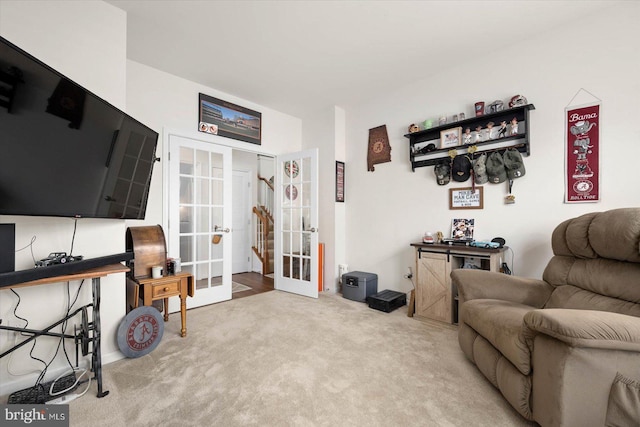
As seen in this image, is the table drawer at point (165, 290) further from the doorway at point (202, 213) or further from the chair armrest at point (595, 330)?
the chair armrest at point (595, 330)

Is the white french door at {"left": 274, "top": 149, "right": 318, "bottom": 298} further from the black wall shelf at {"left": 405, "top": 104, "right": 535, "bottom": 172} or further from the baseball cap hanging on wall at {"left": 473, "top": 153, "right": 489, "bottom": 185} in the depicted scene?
the baseball cap hanging on wall at {"left": 473, "top": 153, "right": 489, "bottom": 185}

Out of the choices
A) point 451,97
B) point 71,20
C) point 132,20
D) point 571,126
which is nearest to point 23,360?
point 71,20

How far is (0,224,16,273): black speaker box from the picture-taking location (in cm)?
144

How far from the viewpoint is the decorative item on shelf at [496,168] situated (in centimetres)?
257

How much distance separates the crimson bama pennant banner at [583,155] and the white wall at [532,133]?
A: 40 millimetres

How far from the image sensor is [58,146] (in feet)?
4.66

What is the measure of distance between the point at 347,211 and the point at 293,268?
1.16 meters

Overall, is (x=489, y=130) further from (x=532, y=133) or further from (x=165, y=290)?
(x=165, y=290)

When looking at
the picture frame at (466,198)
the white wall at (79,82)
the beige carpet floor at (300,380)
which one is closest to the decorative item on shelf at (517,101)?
the picture frame at (466,198)

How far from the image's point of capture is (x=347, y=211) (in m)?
4.02

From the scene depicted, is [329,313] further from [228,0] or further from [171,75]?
[171,75]

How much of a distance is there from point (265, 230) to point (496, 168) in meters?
3.80

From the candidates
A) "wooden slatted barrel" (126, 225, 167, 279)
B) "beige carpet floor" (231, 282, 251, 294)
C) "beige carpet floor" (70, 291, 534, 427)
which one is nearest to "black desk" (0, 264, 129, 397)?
"beige carpet floor" (70, 291, 534, 427)

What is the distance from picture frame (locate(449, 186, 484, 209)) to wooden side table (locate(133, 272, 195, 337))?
9.17ft
